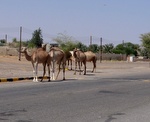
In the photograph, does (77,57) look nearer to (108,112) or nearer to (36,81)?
(36,81)

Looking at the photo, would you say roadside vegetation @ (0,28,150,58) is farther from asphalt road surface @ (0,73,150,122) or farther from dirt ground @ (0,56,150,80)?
asphalt road surface @ (0,73,150,122)

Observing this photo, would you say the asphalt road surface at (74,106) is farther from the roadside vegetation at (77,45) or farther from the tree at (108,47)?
the tree at (108,47)

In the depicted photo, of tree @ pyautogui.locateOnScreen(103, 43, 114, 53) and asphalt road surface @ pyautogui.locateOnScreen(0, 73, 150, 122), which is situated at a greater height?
→ tree @ pyautogui.locateOnScreen(103, 43, 114, 53)

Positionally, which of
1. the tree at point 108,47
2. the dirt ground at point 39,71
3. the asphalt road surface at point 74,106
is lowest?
the asphalt road surface at point 74,106

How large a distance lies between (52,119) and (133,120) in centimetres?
224

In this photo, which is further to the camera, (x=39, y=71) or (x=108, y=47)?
(x=108, y=47)

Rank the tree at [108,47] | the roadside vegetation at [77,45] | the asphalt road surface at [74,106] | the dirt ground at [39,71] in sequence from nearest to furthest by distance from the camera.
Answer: the asphalt road surface at [74,106], the dirt ground at [39,71], the roadside vegetation at [77,45], the tree at [108,47]

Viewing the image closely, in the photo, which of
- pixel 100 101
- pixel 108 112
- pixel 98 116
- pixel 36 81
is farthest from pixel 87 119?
pixel 36 81

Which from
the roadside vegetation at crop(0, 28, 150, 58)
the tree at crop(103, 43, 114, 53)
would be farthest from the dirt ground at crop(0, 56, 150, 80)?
the tree at crop(103, 43, 114, 53)

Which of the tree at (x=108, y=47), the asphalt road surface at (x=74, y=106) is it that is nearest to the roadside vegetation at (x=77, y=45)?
the tree at (x=108, y=47)

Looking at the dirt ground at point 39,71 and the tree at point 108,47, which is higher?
the tree at point 108,47

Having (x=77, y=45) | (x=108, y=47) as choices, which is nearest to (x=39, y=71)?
(x=77, y=45)

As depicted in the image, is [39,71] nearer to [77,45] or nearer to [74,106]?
[74,106]

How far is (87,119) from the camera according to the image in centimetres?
1203
